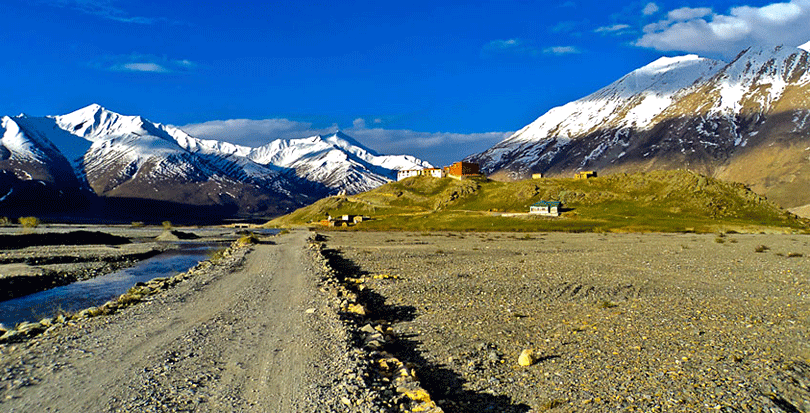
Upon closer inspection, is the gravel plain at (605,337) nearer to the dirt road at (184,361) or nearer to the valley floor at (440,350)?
the valley floor at (440,350)

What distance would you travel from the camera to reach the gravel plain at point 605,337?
12734 mm

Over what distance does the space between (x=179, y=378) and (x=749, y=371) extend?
55.6 feet

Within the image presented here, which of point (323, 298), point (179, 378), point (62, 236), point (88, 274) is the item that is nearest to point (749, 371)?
point (179, 378)

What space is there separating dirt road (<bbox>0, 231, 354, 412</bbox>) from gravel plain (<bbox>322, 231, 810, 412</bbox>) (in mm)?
3417

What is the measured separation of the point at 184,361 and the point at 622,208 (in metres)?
138

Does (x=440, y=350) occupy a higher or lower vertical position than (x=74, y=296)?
lower

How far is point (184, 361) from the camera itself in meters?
14.8

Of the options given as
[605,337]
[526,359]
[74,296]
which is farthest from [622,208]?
[74,296]

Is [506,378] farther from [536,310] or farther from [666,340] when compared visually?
[536,310]

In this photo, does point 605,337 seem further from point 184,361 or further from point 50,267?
point 50,267

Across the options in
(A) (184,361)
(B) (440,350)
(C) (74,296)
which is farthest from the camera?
(C) (74,296)

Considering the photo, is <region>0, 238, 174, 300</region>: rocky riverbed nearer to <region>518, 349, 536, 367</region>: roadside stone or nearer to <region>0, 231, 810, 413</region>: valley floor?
<region>0, 231, 810, 413</region>: valley floor

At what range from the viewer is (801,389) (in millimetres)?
13086

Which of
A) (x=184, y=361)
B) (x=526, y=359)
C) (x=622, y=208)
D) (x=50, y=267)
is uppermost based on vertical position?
(x=622, y=208)
